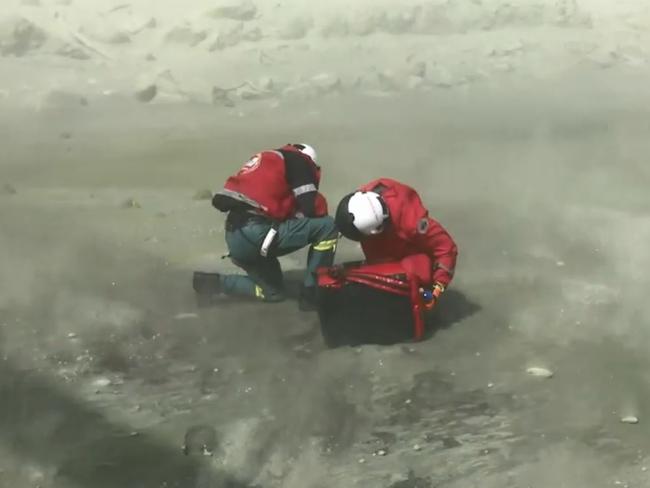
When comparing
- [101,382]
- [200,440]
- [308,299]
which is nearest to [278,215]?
[308,299]

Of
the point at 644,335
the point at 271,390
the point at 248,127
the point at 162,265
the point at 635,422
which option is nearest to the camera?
the point at 635,422

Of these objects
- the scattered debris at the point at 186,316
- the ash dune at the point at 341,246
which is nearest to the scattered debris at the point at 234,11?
A: the ash dune at the point at 341,246

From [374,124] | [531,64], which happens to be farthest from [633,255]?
[531,64]

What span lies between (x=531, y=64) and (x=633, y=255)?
468 centimetres

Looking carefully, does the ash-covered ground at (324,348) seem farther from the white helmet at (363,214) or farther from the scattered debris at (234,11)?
the scattered debris at (234,11)

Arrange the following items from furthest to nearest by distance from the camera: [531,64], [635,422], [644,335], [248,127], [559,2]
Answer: [559,2] < [531,64] < [248,127] < [644,335] < [635,422]

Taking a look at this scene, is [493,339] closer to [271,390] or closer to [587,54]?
[271,390]

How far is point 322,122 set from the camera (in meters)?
7.04

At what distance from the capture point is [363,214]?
11.0ft

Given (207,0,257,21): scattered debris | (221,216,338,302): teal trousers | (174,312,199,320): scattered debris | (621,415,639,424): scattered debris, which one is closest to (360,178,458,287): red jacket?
(221,216,338,302): teal trousers

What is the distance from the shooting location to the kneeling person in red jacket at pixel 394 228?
11.0 ft

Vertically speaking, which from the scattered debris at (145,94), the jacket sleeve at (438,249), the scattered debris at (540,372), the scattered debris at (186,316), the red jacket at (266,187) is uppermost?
the red jacket at (266,187)

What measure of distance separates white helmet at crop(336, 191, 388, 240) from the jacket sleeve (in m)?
0.17

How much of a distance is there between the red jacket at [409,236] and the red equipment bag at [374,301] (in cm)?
5
